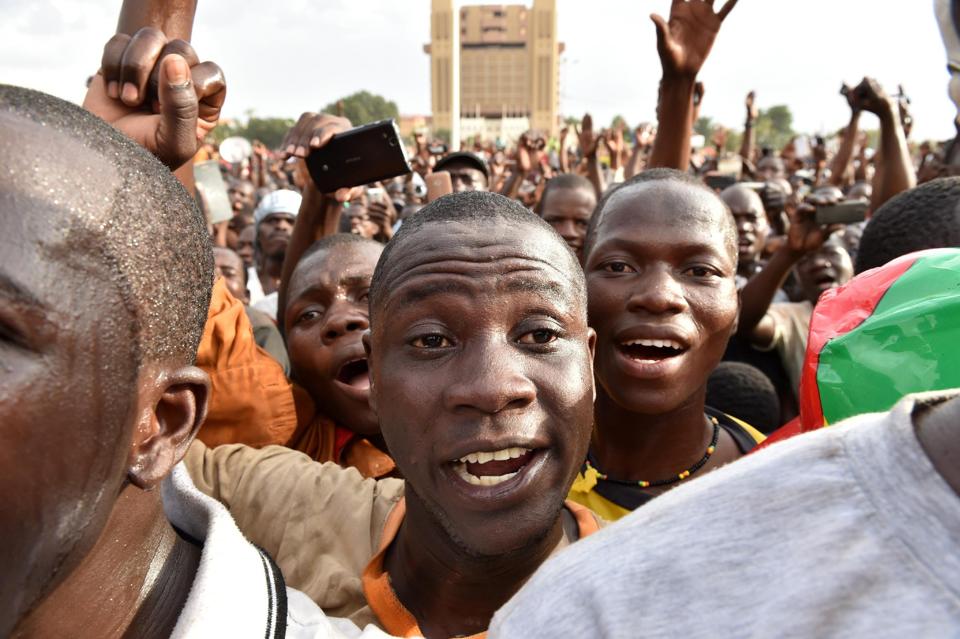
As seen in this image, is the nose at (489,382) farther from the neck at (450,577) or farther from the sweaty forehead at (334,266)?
the sweaty forehead at (334,266)

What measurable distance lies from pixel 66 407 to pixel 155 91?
4.06 feet

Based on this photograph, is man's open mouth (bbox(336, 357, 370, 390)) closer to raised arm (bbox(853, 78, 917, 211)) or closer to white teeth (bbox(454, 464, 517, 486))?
white teeth (bbox(454, 464, 517, 486))

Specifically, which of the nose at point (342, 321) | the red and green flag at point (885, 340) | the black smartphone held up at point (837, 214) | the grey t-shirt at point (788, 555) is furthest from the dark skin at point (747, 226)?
the grey t-shirt at point (788, 555)

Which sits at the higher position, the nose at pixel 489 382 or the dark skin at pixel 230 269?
the nose at pixel 489 382

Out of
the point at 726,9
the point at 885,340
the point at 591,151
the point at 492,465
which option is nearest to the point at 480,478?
the point at 492,465

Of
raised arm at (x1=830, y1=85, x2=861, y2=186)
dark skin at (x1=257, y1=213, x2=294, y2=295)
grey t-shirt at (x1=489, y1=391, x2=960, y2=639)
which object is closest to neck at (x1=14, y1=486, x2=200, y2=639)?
grey t-shirt at (x1=489, y1=391, x2=960, y2=639)

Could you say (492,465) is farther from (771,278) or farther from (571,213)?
(571,213)

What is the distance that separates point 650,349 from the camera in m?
2.13

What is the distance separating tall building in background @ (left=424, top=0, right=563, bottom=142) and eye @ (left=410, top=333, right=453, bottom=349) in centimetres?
5439

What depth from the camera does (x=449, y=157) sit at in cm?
616

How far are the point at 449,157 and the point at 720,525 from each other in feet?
18.9

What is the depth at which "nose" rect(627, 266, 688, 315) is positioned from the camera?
6.68 ft

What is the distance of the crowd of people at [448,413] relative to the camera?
58 cm

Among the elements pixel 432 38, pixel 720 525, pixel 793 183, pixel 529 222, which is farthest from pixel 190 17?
pixel 432 38
